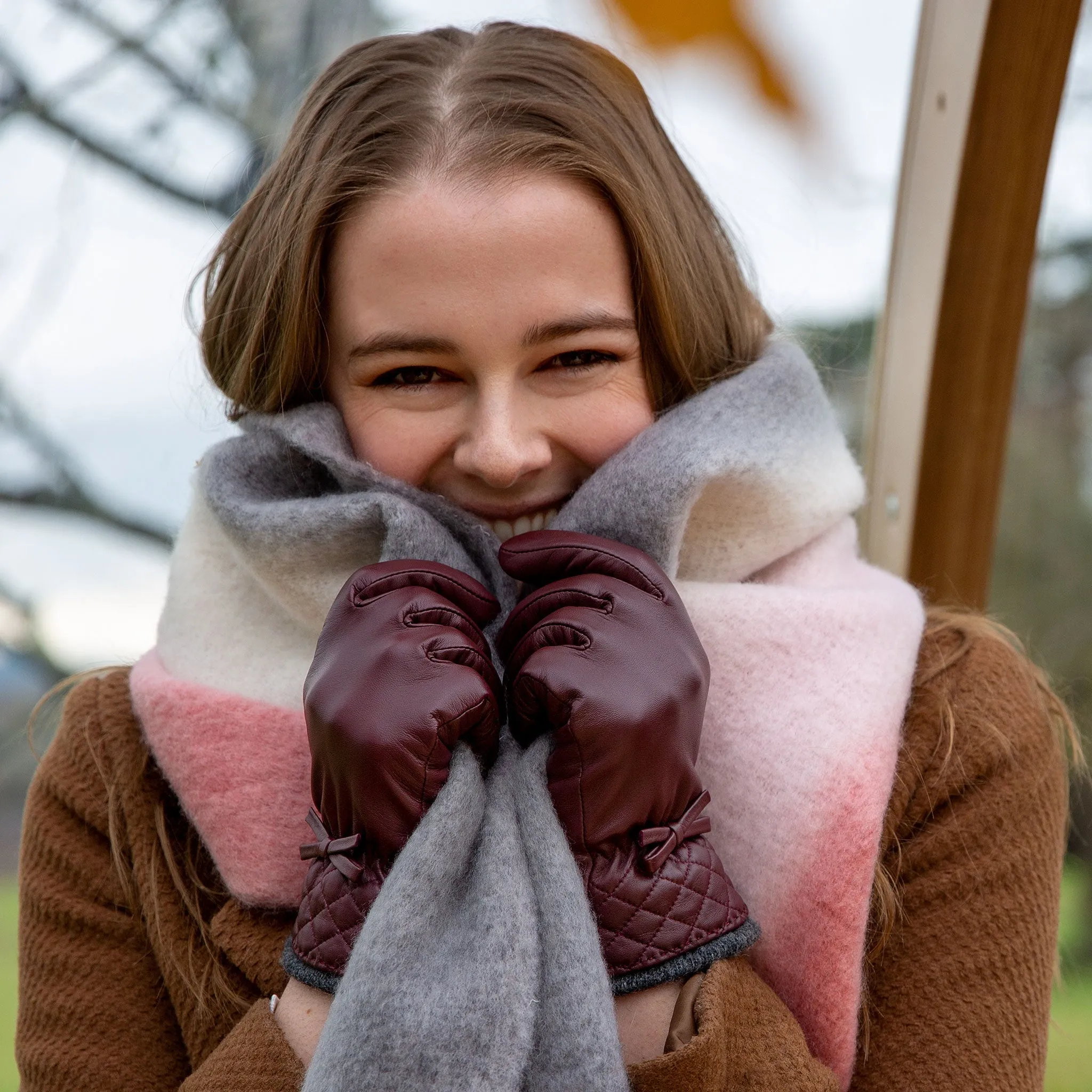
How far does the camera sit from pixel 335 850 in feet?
3.65

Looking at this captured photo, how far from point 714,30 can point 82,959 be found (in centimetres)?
181

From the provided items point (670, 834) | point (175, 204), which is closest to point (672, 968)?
point (670, 834)

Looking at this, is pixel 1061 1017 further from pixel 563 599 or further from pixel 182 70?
pixel 182 70

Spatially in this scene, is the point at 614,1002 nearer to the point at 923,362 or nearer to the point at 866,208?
the point at 923,362

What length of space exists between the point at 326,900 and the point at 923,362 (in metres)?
1.28

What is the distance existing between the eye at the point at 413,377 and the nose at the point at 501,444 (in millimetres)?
69

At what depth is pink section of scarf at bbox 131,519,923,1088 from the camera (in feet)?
3.89

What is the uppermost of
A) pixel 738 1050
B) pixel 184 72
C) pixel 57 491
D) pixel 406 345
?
pixel 184 72

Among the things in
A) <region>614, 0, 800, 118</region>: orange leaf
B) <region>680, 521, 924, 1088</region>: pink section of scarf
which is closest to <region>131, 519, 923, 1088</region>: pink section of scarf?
<region>680, 521, 924, 1088</region>: pink section of scarf

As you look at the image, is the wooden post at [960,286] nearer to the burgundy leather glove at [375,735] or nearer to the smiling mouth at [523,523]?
the smiling mouth at [523,523]

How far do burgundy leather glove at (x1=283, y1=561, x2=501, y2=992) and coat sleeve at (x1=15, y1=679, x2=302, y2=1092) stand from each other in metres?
0.26

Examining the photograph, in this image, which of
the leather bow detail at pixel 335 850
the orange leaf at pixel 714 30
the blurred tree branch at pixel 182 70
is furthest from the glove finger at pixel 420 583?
the blurred tree branch at pixel 182 70

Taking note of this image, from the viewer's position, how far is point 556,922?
1.04 meters

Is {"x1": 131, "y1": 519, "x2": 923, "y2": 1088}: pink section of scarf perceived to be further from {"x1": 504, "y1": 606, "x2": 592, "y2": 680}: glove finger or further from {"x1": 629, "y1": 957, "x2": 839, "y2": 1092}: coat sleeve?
{"x1": 504, "y1": 606, "x2": 592, "y2": 680}: glove finger
